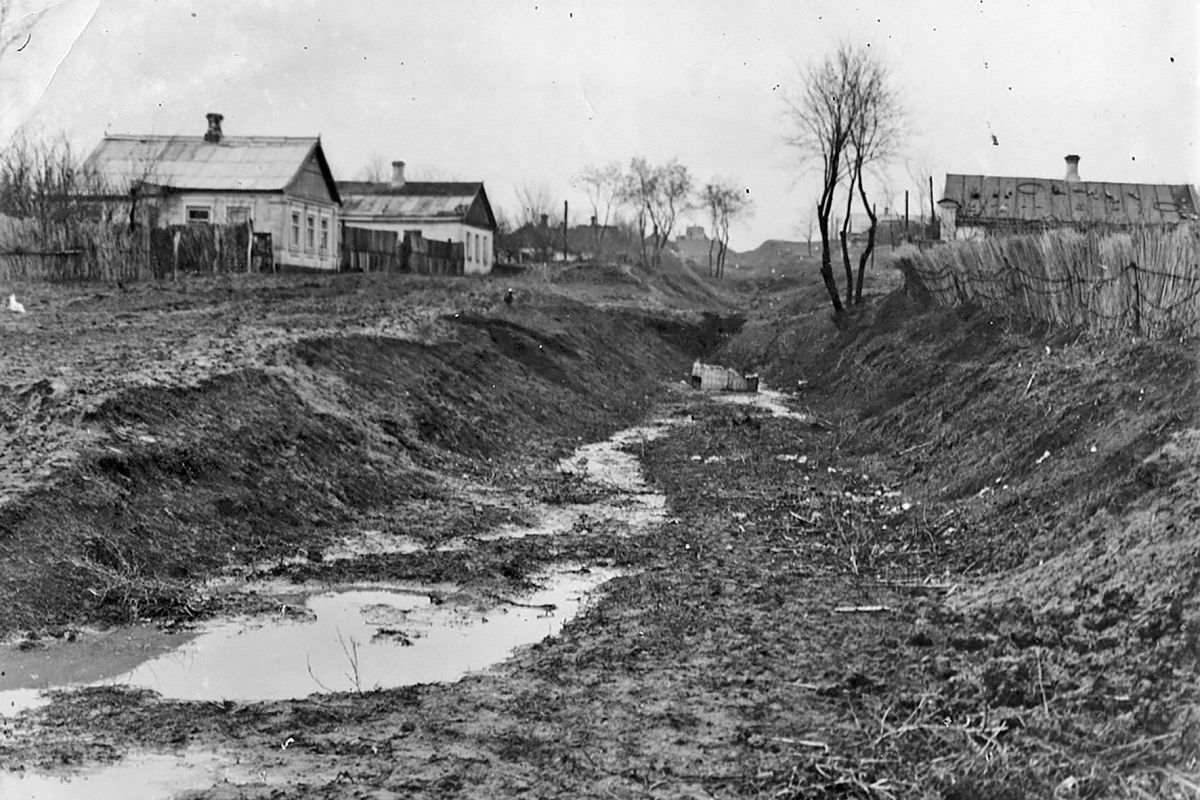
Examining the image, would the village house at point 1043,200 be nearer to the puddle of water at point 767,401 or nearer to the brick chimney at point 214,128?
the puddle of water at point 767,401

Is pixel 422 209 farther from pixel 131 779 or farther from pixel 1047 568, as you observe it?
pixel 131 779

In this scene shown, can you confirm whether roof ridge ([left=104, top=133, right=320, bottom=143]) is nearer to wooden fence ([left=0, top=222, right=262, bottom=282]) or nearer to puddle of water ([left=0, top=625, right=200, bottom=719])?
wooden fence ([left=0, top=222, right=262, bottom=282])

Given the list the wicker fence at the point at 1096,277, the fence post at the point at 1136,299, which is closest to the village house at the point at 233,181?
the wicker fence at the point at 1096,277

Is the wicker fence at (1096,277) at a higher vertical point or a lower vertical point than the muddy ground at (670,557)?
higher

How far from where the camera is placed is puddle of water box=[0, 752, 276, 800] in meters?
4.64

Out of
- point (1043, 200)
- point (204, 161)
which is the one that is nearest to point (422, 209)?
point (204, 161)

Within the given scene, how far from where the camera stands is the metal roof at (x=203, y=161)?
3369 centimetres

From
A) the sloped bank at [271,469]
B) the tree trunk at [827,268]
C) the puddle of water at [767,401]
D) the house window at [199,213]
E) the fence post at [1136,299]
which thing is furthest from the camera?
the house window at [199,213]

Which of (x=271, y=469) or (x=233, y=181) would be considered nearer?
(x=271, y=469)

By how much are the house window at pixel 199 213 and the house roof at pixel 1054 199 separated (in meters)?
25.3

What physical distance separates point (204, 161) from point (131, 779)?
32.0m

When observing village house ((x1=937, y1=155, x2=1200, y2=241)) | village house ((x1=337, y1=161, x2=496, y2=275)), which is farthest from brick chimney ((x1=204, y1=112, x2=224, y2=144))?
village house ((x1=937, y1=155, x2=1200, y2=241))

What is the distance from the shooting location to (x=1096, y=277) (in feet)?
42.2

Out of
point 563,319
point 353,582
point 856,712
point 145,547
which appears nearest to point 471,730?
point 856,712
